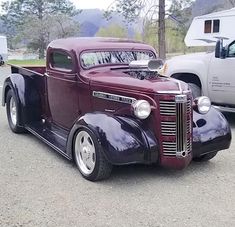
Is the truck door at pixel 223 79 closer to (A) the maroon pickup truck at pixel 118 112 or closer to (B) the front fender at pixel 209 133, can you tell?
(A) the maroon pickup truck at pixel 118 112

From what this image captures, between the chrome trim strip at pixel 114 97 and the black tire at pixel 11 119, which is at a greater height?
the chrome trim strip at pixel 114 97

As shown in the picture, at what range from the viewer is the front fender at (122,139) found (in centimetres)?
471

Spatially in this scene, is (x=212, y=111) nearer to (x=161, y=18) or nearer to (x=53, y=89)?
(x=53, y=89)

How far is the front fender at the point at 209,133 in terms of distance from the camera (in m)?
5.27

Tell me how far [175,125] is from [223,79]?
3646mm

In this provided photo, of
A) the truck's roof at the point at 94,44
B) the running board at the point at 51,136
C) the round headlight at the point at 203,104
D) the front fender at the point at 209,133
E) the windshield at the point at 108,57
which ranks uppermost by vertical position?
the truck's roof at the point at 94,44

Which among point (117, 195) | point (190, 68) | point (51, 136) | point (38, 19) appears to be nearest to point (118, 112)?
point (117, 195)

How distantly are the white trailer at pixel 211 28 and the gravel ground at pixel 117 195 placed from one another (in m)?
9.71

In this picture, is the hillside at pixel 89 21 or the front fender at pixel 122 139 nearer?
the front fender at pixel 122 139

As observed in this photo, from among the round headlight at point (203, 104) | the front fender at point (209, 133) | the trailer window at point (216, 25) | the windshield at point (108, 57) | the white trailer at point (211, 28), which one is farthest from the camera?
the trailer window at point (216, 25)

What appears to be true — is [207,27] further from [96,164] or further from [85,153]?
[96,164]

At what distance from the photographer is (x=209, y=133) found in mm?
5387

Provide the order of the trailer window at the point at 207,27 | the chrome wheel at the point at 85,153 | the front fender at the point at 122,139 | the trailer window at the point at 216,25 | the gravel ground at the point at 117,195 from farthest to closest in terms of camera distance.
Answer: the trailer window at the point at 207,27, the trailer window at the point at 216,25, the chrome wheel at the point at 85,153, the front fender at the point at 122,139, the gravel ground at the point at 117,195

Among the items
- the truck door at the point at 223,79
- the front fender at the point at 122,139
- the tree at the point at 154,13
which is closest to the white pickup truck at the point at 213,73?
the truck door at the point at 223,79
